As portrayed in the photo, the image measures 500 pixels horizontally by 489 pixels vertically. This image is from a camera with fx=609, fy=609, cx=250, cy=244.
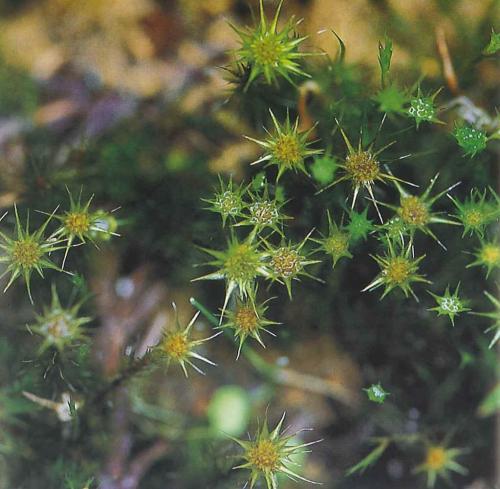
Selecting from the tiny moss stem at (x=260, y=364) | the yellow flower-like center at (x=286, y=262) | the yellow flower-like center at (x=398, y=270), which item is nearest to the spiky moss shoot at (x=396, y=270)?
the yellow flower-like center at (x=398, y=270)

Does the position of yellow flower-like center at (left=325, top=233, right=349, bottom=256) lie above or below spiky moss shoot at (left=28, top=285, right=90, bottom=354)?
above

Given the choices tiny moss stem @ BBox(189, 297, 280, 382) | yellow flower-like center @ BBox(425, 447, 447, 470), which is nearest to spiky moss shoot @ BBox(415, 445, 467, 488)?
yellow flower-like center @ BBox(425, 447, 447, 470)

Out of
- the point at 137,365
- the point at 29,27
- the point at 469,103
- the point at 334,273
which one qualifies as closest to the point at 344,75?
the point at 469,103

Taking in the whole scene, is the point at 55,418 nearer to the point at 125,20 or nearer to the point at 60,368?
the point at 60,368

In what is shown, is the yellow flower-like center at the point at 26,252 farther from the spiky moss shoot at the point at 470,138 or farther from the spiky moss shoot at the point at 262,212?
the spiky moss shoot at the point at 470,138

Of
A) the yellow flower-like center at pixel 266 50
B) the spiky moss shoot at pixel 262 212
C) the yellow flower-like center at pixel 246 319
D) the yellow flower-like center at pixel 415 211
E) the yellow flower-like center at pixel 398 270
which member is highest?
the yellow flower-like center at pixel 266 50

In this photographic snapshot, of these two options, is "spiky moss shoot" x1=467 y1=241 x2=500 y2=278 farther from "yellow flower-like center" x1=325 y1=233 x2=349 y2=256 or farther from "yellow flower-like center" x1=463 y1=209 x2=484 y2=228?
"yellow flower-like center" x1=325 y1=233 x2=349 y2=256

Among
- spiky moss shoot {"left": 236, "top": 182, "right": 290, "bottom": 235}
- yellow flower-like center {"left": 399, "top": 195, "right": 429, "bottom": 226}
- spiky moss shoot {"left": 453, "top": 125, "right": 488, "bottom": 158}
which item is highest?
spiky moss shoot {"left": 453, "top": 125, "right": 488, "bottom": 158}

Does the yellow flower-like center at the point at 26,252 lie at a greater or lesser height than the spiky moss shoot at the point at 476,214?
lesser
